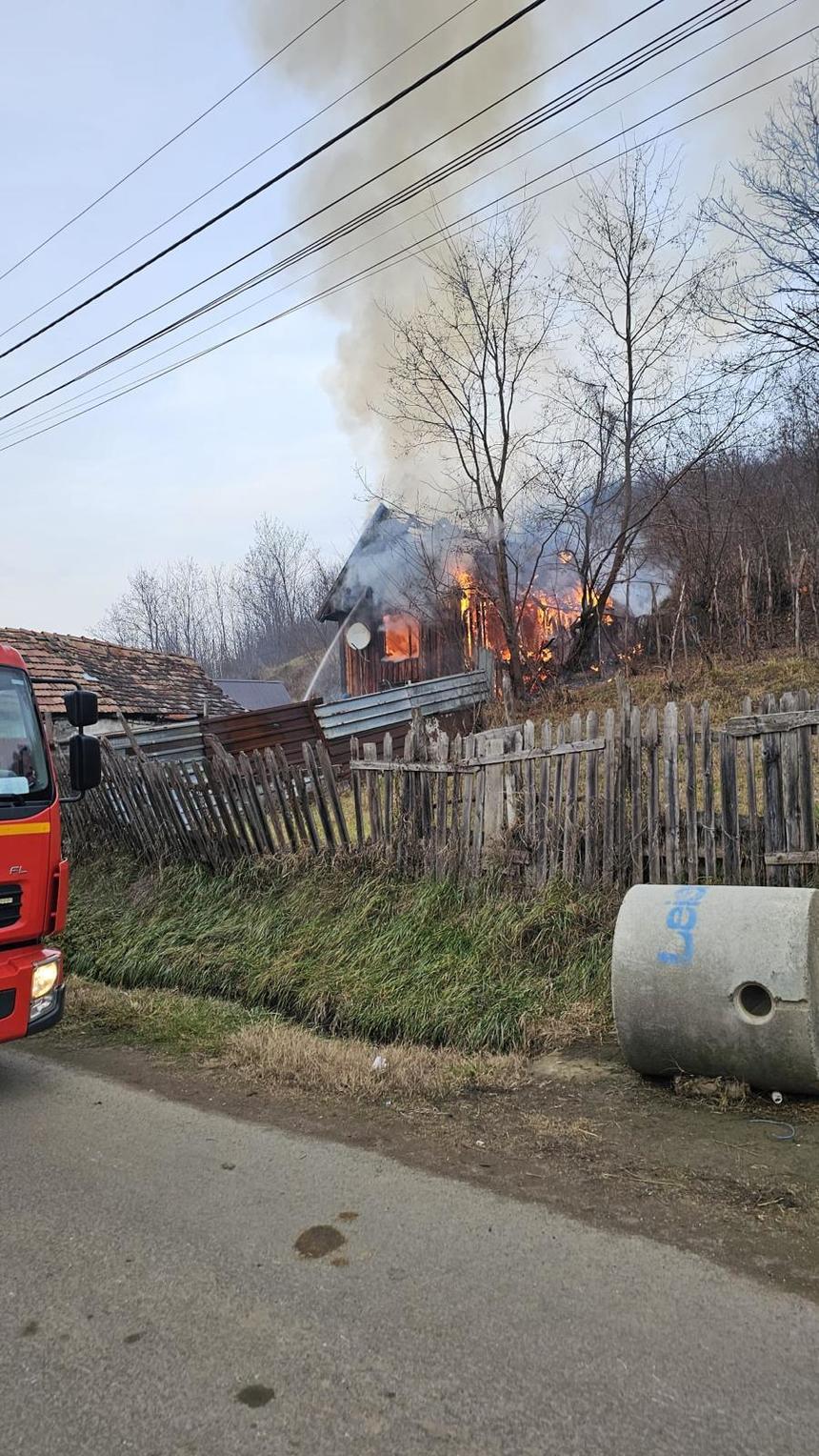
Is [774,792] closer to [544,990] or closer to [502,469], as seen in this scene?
[544,990]

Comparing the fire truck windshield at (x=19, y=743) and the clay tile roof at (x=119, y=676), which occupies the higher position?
the clay tile roof at (x=119, y=676)

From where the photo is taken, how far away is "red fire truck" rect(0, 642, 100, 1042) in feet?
15.2

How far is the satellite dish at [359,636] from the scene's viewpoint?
24344 mm

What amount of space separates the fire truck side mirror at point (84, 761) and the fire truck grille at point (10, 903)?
109cm

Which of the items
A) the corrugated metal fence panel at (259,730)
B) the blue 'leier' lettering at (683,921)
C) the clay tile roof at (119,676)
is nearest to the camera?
the blue 'leier' lettering at (683,921)

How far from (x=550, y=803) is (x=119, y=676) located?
46.5 ft

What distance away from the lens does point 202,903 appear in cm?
822

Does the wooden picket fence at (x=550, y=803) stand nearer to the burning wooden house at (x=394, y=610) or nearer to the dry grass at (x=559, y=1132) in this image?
the dry grass at (x=559, y=1132)

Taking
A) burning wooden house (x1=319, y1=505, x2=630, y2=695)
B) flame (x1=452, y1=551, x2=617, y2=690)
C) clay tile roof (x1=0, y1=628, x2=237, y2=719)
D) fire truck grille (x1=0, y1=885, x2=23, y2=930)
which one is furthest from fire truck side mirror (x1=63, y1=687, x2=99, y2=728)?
flame (x1=452, y1=551, x2=617, y2=690)

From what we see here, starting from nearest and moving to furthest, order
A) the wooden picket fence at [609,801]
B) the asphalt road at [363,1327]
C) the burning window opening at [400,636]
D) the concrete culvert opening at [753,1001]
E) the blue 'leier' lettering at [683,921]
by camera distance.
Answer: the asphalt road at [363,1327]
the concrete culvert opening at [753,1001]
the blue 'leier' lettering at [683,921]
the wooden picket fence at [609,801]
the burning window opening at [400,636]

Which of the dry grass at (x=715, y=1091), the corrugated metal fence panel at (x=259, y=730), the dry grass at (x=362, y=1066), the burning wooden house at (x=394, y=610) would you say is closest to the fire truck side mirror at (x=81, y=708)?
the dry grass at (x=362, y=1066)

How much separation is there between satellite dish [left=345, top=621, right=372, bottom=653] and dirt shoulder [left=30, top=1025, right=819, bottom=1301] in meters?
19.5

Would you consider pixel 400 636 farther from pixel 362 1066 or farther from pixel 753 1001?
pixel 753 1001

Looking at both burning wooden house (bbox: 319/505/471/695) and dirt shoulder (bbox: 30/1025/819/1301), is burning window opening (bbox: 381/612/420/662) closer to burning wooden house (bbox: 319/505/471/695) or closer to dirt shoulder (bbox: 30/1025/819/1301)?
burning wooden house (bbox: 319/505/471/695)
